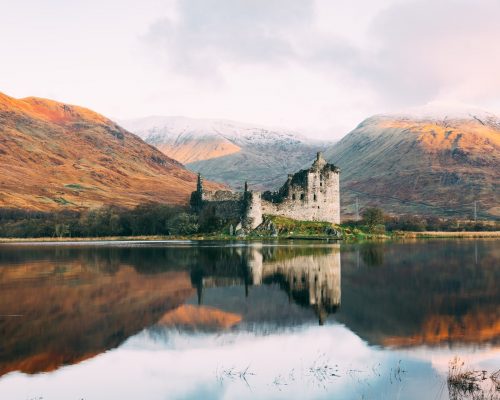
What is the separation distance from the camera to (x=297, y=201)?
7794 centimetres

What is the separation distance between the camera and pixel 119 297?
27.1 metres

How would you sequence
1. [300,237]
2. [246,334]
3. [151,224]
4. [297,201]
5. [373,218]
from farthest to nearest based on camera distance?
[151,224] → [373,218] → [297,201] → [300,237] → [246,334]

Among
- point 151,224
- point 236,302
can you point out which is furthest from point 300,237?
point 236,302

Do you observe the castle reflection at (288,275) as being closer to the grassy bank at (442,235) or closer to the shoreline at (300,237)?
the shoreline at (300,237)

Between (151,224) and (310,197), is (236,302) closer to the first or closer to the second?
(310,197)

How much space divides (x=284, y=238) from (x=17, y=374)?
194 ft

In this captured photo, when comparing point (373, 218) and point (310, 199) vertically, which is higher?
point (310, 199)

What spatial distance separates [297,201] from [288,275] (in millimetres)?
43862

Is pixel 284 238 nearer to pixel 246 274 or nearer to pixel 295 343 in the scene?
pixel 246 274

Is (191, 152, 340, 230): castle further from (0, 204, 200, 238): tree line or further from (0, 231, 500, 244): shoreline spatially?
(0, 204, 200, 238): tree line

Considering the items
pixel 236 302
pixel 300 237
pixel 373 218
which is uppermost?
pixel 373 218

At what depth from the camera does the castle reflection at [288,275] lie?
87.2 feet

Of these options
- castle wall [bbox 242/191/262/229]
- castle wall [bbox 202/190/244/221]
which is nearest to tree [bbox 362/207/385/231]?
castle wall [bbox 242/191/262/229]

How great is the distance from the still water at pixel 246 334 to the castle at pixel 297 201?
130 feet
